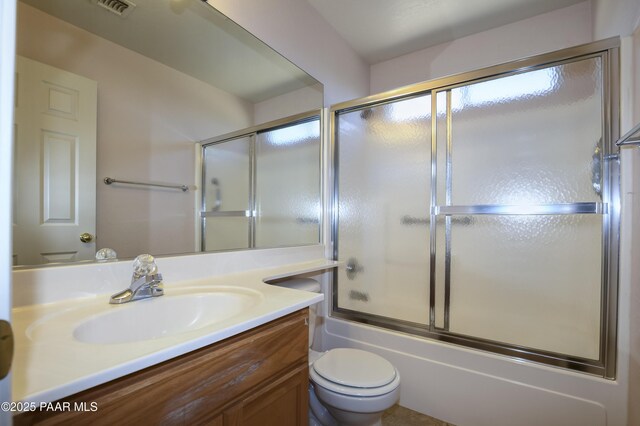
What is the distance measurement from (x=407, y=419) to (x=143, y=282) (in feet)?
5.12

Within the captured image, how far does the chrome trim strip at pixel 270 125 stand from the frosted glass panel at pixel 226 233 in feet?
1.23

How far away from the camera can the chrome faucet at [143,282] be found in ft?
2.74

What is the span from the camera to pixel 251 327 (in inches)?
27.2

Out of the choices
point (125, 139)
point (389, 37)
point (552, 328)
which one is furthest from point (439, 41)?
point (125, 139)

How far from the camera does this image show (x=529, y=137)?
4.89ft

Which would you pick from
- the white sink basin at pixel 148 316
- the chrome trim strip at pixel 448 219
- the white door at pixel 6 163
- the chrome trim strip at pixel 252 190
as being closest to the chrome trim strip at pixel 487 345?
the chrome trim strip at pixel 448 219

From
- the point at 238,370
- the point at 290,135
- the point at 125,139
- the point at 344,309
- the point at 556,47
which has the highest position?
the point at 556,47

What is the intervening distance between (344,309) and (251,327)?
1.44 metres

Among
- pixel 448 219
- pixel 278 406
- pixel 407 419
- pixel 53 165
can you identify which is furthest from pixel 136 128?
pixel 407 419

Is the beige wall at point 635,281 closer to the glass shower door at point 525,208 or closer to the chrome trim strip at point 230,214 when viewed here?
the glass shower door at point 525,208

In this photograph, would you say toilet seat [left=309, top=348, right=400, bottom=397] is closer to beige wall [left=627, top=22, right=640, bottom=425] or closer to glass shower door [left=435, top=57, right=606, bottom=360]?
glass shower door [left=435, top=57, right=606, bottom=360]

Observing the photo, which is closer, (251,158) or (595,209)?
(595,209)

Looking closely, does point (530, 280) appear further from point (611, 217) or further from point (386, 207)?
point (386, 207)

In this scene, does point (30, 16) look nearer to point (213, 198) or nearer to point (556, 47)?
point (213, 198)
